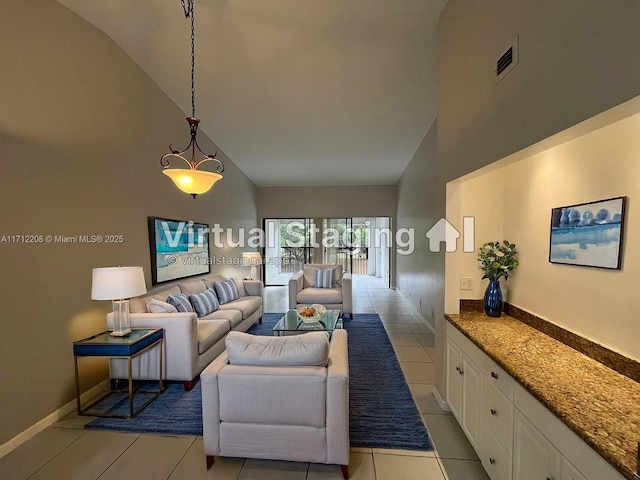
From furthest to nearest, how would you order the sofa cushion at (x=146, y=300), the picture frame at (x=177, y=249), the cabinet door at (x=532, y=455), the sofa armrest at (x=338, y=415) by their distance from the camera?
1. the picture frame at (x=177, y=249)
2. the sofa cushion at (x=146, y=300)
3. the sofa armrest at (x=338, y=415)
4. the cabinet door at (x=532, y=455)

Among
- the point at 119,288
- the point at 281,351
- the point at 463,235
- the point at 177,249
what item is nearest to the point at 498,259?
the point at 463,235

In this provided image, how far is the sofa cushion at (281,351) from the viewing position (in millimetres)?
1810

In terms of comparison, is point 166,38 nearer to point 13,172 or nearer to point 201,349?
point 13,172

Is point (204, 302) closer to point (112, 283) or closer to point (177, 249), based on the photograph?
point (177, 249)

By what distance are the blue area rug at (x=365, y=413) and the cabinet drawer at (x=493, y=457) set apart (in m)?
0.42

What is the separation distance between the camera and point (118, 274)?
2.46 meters

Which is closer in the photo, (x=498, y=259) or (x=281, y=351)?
(x=281, y=351)

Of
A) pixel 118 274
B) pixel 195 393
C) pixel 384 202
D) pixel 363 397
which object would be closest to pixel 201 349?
pixel 195 393

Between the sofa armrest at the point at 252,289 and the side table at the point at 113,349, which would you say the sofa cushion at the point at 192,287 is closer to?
the sofa armrest at the point at 252,289

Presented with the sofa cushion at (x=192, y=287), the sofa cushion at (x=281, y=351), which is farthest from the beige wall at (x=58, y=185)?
the sofa cushion at (x=281, y=351)

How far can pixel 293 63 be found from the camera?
3.02m

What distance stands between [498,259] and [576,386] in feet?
3.76

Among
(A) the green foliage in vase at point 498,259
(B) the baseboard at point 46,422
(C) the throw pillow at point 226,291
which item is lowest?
(B) the baseboard at point 46,422

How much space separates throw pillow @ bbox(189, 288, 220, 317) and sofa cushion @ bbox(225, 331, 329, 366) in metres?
2.08
